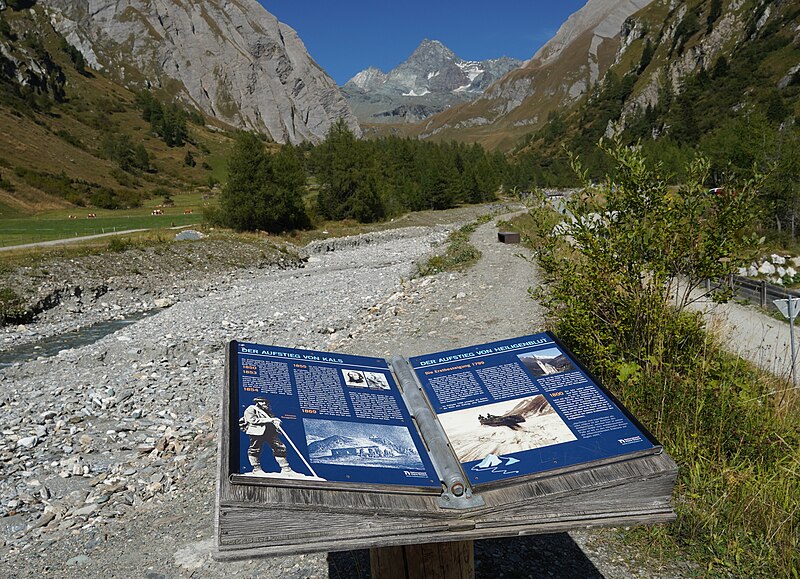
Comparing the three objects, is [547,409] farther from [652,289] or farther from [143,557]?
[143,557]

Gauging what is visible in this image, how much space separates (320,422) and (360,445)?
0.31 meters

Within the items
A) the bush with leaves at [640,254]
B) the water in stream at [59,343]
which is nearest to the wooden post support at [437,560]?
the bush with leaves at [640,254]

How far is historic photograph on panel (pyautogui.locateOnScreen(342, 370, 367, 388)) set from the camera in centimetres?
383

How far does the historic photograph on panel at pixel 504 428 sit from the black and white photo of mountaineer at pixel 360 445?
11.5 inches

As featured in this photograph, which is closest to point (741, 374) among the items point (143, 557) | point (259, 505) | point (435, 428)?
point (435, 428)

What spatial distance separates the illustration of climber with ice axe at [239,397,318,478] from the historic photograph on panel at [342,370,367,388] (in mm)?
638

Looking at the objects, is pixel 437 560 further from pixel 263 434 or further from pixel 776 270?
pixel 776 270

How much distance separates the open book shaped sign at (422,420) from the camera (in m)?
2.87

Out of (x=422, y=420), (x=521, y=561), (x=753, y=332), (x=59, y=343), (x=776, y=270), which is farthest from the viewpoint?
(x=776, y=270)

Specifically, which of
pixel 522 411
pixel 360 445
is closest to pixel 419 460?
pixel 360 445

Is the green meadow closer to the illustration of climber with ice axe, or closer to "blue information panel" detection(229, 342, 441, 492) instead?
"blue information panel" detection(229, 342, 441, 492)

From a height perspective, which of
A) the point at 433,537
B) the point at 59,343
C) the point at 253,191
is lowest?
the point at 59,343

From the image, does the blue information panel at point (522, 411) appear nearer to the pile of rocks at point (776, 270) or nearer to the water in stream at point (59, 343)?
the water in stream at point (59, 343)

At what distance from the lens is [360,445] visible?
3.08 m
